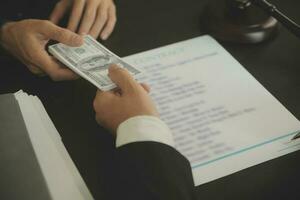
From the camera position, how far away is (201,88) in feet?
2.54

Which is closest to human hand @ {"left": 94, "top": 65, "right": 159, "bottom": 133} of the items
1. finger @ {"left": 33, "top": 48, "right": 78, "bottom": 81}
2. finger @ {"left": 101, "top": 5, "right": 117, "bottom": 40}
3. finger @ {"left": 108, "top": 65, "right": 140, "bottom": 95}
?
finger @ {"left": 108, "top": 65, "right": 140, "bottom": 95}

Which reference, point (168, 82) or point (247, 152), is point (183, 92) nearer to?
point (168, 82)

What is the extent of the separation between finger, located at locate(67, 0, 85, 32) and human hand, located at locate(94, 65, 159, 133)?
9.1 inches

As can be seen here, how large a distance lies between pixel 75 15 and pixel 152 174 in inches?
19.2

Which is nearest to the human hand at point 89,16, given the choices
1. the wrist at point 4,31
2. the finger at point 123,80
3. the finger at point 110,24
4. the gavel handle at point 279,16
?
the finger at point 110,24

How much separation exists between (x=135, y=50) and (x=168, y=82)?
13 cm

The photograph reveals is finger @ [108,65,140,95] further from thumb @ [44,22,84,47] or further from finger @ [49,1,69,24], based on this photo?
finger @ [49,1,69,24]

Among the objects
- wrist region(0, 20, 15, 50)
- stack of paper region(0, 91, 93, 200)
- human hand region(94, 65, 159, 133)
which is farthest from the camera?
wrist region(0, 20, 15, 50)

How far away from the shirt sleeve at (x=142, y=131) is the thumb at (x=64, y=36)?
246 millimetres

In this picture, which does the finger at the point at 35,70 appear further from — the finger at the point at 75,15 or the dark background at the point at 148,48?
the finger at the point at 75,15

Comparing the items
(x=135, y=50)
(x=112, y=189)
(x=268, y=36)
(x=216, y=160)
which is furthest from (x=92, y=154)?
(x=268, y=36)

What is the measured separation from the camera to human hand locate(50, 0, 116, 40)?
0.91 meters

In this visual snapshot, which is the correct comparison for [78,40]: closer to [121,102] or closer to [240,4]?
[121,102]

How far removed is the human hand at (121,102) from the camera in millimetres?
650
